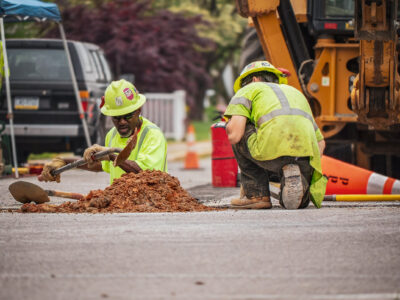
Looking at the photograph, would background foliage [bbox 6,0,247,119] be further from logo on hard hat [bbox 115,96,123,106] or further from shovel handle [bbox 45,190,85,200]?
logo on hard hat [bbox 115,96,123,106]

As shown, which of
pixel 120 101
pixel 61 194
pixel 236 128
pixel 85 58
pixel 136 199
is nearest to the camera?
pixel 136 199

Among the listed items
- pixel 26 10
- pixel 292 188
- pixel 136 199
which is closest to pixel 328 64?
pixel 292 188

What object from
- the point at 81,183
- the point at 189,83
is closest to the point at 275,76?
the point at 81,183

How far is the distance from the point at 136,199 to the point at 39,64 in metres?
8.56

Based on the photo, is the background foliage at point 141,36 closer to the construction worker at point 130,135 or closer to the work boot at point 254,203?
the construction worker at point 130,135

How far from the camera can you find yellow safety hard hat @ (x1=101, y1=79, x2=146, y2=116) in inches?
357

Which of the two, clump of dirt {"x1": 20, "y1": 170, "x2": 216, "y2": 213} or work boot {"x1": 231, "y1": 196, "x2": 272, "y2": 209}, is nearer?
clump of dirt {"x1": 20, "y1": 170, "x2": 216, "y2": 213}

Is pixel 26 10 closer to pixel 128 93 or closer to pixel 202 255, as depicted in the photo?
pixel 128 93

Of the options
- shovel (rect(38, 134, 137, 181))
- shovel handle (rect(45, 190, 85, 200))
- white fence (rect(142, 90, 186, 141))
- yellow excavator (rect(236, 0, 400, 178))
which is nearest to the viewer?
shovel (rect(38, 134, 137, 181))

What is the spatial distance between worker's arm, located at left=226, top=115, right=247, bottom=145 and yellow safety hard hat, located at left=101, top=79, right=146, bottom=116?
0.89 metres

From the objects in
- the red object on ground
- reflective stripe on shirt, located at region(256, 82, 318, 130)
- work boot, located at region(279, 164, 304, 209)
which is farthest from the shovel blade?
the red object on ground

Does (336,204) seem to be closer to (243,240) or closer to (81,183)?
(243,240)

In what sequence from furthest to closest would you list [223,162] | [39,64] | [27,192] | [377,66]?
[39,64], [223,162], [377,66], [27,192]

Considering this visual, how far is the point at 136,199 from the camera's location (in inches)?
334
